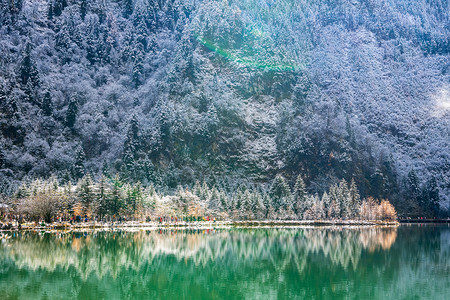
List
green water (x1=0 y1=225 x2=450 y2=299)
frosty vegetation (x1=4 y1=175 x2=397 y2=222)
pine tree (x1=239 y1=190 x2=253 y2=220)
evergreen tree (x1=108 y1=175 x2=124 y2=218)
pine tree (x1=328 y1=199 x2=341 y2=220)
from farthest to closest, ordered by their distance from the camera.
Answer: pine tree (x1=328 y1=199 x2=341 y2=220) < pine tree (x1=239 y1=190 x2=253 y2=220) < evergreen tree (x1=108 y1=175 x2=124 y2=218) < frosty vegetation (x1=4 y1=175 x2=397 y2=222) < green water (x1=0 y1=225 x2=450 y2=299)

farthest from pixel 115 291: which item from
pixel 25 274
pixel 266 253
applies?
pixel 266 253

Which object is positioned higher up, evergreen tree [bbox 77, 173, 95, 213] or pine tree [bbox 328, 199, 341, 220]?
evergreen tree [bbox 77, 173, 95, 213]

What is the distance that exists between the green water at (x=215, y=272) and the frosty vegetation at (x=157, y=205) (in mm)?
51980

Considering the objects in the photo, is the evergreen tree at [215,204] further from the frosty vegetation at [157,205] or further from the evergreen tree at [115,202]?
the evergreen tree at [115,202]

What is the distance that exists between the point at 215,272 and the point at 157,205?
111 meters

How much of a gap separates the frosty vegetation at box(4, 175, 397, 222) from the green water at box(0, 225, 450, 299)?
171ft

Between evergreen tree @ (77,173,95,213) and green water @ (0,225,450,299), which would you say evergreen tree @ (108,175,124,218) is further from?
green water @ (0,225,450,299)

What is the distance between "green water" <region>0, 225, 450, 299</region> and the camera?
155 ft

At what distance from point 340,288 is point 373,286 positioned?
400cm

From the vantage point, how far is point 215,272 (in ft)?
194

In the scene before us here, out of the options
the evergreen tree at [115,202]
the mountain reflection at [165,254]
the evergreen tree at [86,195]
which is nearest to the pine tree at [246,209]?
the evergreen tree at [115,202]

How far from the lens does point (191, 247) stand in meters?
84.5

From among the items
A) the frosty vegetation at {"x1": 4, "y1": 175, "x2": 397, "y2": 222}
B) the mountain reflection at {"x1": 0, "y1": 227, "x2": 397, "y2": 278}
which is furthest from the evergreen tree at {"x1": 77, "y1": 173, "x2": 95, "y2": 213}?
the mountain reflection at {"x1": 0, "y1": 227, "x2": 397, "y2": 278}

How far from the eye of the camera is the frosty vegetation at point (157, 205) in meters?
135
